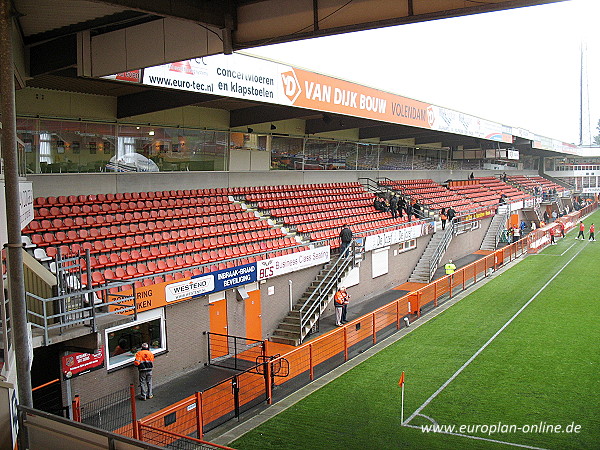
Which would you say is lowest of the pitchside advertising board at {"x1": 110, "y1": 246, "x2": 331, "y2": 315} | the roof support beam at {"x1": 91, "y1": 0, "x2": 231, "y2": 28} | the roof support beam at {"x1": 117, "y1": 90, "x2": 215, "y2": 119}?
the pitchside advertising board at {"x1": 110, "y1": 246, "x2": 331, "y2": 315}

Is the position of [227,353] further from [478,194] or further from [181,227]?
[478,194]

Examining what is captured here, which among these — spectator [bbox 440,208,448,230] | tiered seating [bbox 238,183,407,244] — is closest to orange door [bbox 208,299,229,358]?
tiered seating [bbox 238,183,407,244]

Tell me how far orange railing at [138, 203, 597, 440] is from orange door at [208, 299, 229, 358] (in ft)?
8.52

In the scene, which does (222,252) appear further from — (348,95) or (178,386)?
(348,95)

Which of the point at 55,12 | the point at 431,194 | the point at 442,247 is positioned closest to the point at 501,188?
the point at 431,194

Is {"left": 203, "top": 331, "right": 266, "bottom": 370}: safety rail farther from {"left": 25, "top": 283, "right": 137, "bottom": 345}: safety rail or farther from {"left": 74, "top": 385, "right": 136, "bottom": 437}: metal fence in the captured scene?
{"left": 25, "top": 283, "right": 137, "bottom": 345}: safety rail

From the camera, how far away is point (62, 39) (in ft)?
36.0

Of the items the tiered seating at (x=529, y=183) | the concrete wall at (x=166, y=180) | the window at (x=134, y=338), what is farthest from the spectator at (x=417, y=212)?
the tiered seating at (x=529, y=183)

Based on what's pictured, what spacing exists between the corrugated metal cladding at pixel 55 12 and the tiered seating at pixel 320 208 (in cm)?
1076

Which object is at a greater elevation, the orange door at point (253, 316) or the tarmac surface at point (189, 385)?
the orange door at point (253, 316)

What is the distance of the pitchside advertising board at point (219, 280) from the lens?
1257 centimetres

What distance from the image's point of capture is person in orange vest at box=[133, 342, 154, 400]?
12.1m

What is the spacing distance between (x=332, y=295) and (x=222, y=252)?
4.55 metres

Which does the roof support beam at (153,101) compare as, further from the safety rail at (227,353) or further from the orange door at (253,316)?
the safety rail at (227,353)
